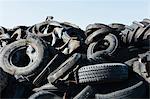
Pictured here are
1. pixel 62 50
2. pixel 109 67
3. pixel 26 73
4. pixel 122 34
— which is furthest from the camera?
pixel 122 34

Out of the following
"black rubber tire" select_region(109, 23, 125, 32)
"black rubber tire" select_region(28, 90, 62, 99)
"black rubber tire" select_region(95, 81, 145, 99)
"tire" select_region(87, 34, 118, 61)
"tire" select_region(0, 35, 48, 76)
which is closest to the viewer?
"black rubber tire" select_region(95, 81, 145, 99)

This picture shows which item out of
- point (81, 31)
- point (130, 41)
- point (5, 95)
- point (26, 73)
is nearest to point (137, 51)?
point (130, 41)

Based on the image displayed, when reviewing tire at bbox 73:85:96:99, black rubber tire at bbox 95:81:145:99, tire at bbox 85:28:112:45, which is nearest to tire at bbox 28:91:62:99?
tire at bbox 73:85:96:99

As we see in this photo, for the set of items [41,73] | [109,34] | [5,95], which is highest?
[109,34]

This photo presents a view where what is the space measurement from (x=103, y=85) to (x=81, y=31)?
2.04m

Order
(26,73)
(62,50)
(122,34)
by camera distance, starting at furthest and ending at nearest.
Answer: (122,34)
(62,50)
(26,73)

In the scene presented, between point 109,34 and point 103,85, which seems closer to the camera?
point 103,85

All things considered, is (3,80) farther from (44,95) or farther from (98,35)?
(98,35)

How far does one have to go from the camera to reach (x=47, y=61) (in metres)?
5.93

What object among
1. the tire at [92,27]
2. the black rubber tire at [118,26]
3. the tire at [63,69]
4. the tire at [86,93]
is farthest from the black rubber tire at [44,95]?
the black rubber tire at [118,26]

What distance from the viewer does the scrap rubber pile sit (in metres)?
5.36

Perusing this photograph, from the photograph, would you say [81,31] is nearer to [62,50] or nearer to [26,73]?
[62,50]

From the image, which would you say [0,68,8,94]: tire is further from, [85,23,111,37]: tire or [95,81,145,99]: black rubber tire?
[85,23,111,37]: tire

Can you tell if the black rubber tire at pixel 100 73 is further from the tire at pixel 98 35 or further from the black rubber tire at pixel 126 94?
the tire at pixel 98 35
